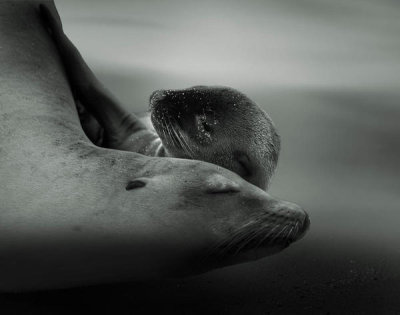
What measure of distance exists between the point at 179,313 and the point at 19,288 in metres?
0.53

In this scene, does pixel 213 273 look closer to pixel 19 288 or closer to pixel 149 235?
pixel 149 235

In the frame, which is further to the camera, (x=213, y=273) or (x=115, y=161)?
(x=213, y=273)

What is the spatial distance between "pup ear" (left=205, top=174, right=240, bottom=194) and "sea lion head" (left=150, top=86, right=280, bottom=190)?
671 mm

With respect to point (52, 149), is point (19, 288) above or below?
below

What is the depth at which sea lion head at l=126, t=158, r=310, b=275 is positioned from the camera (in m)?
2.14

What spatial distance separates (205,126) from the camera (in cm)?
311

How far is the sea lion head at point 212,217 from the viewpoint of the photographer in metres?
2.14

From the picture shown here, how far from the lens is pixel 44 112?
2783mm

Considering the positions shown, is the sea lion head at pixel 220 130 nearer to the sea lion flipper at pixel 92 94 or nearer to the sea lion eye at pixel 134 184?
the sea lion flipper at pixel 92 94

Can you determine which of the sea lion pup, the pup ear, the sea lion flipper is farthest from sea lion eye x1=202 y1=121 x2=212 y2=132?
the pup ear

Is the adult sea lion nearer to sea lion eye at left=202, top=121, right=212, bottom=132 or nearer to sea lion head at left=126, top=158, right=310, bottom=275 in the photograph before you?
sea lion head at left=126, top=158, right=310, bottom=275

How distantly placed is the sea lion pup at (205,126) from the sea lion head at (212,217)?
66cm

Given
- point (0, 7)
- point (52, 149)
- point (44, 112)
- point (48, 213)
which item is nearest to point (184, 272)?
point (48, 213)

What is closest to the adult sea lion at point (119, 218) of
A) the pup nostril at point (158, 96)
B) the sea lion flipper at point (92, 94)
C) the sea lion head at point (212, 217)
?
the sea lion head at point (212, 217)
